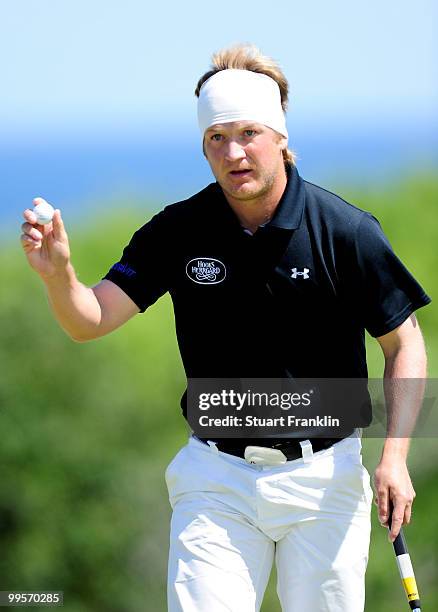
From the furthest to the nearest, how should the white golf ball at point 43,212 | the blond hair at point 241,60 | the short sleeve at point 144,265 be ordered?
the blond hair at point 241,60
the short sleeve at point 144,265
the white golf ball at point 43,212

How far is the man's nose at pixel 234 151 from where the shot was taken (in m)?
5.43

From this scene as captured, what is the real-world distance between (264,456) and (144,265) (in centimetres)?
93

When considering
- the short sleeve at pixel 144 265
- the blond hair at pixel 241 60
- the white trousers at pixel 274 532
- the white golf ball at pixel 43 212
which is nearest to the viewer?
the white golf ball at pixel 43 212

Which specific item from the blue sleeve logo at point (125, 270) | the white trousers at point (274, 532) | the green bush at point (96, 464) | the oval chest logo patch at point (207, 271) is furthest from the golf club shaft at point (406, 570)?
the green bush at point (96, 464)

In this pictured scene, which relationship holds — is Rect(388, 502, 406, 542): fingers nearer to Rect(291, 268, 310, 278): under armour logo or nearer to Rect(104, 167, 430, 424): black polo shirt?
Rect(104, 167, 430, 424): black polo shirt

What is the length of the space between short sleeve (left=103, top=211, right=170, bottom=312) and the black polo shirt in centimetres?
12

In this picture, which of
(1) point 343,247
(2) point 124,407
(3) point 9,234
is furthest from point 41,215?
(3) point 9,234

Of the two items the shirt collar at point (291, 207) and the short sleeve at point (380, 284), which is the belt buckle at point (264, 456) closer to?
the short sleeve at point (380, 284)

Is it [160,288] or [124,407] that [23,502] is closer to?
[124,407]

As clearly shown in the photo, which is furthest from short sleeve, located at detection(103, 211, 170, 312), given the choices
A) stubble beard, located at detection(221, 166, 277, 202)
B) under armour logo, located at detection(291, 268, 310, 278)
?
under armour logo, located at detection(291, 268, 310, 278)

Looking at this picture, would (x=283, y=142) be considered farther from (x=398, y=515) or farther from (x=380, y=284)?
(x=398, y=515)

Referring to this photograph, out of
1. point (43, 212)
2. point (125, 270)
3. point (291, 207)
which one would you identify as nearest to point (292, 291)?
point (291, 207)

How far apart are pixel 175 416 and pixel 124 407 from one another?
1.20 metres

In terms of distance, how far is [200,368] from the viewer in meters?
5.59
